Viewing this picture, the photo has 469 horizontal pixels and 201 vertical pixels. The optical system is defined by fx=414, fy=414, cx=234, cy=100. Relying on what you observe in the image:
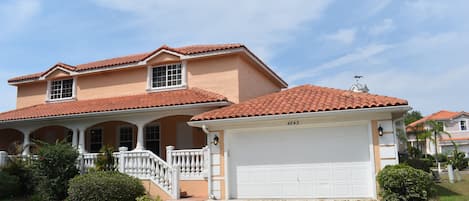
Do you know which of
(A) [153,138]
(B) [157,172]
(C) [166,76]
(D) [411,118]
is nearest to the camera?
(B) [157,172]

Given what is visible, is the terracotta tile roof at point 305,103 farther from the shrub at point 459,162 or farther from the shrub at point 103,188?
the shrub at point 459,162

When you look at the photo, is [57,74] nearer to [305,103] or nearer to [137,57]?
[137,57]

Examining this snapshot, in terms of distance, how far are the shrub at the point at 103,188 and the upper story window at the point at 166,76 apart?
22.3 ft

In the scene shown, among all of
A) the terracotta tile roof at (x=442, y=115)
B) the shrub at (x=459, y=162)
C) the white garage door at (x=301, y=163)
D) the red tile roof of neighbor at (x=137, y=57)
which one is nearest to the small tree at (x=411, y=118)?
the terracotta tile roof at (x=442, y=115)

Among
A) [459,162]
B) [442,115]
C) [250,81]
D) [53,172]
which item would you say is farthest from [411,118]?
[53,172]

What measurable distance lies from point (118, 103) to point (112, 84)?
274 centimetres

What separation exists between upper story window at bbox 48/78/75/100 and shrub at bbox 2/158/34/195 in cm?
553

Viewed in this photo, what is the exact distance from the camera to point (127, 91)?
20250mm

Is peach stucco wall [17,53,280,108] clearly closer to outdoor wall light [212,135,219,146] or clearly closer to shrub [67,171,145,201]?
outdoor wall light [212,135,219,146]

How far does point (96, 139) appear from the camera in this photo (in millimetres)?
21109

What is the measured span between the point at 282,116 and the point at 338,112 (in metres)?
1.67

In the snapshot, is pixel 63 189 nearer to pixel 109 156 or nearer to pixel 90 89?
pixel 109 156

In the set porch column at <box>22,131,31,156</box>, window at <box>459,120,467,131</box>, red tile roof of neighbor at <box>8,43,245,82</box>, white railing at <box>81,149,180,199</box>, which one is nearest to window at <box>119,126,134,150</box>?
red tile roof of neighbor at <box>8,43,245,82</box>

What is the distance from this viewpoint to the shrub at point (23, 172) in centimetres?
1631
